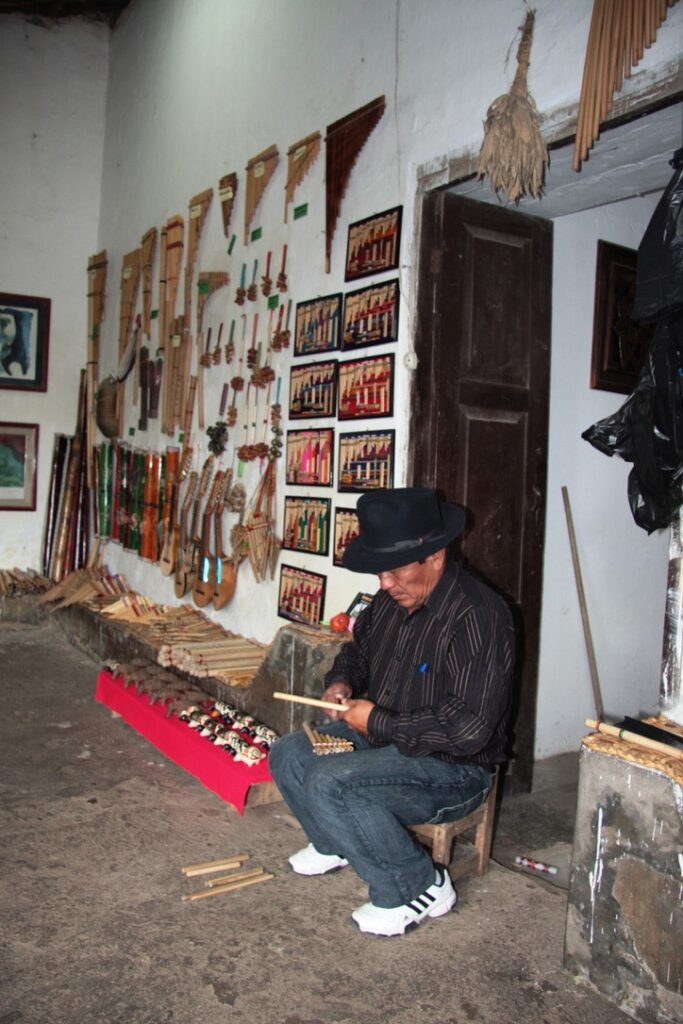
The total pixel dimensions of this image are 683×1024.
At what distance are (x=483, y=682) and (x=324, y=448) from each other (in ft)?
7.32

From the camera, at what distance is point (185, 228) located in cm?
675

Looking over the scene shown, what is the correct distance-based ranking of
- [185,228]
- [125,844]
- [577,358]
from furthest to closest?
[185,228] → [577,358] → [125,844]

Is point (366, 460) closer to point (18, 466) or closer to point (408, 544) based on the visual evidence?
point (408, 544)

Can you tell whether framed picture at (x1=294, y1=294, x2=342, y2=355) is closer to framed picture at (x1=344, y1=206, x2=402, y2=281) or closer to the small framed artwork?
framed picture at (x1=344, y1=206, x2=402, y2=281)

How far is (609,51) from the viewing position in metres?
3.08

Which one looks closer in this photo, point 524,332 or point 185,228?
point 524,332

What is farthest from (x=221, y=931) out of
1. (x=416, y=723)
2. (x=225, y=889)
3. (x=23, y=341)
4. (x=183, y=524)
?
(x=23, y=341)

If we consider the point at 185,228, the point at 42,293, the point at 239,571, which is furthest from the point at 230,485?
the point at 42,293

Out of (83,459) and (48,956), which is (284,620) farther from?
(83,459)

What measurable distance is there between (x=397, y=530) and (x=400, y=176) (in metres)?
2.23

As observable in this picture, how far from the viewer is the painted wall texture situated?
3.86 meters

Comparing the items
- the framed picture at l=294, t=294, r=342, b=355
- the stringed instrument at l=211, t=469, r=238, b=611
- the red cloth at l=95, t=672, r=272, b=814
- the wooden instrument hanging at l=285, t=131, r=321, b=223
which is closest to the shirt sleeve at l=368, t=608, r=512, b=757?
the red cloth at l=95, t=672, r=272, b=814

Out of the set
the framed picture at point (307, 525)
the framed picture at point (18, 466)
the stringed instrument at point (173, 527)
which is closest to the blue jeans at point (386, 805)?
the framed picture at point (307, 525)

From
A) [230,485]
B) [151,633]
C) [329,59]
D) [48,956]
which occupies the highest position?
[329,59]
